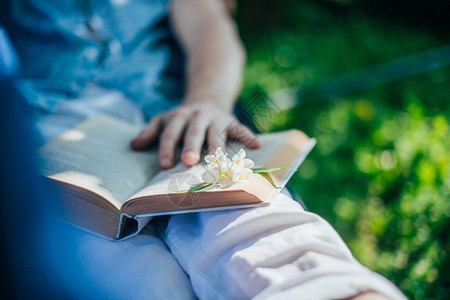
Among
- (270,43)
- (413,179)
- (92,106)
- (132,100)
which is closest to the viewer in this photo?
(92,106)

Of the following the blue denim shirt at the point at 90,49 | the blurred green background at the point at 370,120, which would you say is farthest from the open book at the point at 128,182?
A: the blurred green background at the point at 370,120

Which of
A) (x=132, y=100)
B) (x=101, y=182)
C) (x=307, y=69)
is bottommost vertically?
(x=307, y=69)

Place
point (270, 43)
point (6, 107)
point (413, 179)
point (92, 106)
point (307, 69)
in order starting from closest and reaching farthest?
point (6, 107) → point (92, 106) → point (413, 179) → point (307, 69) → point (270, 43)

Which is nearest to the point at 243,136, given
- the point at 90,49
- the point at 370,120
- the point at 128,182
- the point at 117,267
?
the point at 128,182

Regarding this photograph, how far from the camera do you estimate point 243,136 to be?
94cm

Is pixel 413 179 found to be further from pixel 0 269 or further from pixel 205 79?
pixel 0 269

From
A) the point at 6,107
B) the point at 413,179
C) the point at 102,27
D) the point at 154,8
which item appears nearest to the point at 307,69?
the point at 413,179

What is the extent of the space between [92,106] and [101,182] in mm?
501

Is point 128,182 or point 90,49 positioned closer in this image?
point 128,182

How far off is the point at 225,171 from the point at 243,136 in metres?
0.24

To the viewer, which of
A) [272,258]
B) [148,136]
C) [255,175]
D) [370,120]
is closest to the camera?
[272,258]

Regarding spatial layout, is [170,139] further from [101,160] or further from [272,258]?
[272,258]

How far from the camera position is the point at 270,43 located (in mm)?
2984

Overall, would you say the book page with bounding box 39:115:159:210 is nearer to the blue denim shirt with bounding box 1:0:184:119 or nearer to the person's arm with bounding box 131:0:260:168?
the person's arm with bounding box 131:0:260:168
